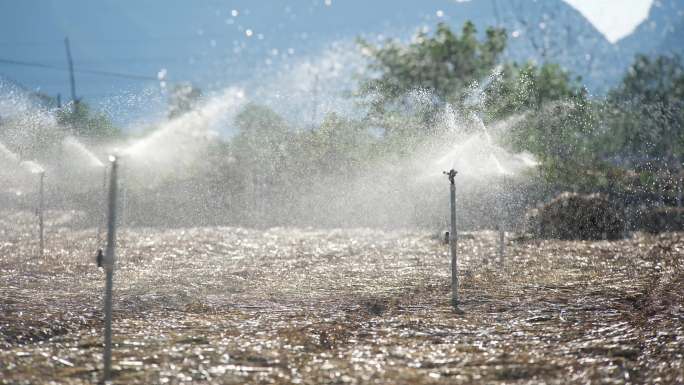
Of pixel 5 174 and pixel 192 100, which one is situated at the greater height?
pixel 192 100

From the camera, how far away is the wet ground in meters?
5.84

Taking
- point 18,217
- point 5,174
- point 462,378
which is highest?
point 5,174

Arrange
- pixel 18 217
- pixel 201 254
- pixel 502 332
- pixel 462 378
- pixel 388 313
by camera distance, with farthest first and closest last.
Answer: pixel 18 217 → pixel 201 254 → pixel 388 313 → pixel 502 332 → pixel 462 378

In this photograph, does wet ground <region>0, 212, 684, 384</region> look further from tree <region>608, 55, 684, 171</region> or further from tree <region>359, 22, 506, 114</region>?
tree <region>608, 55, 684, 171</region>

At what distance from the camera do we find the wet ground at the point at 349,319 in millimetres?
5840

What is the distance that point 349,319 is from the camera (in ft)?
26.5

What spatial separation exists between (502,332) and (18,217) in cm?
2945

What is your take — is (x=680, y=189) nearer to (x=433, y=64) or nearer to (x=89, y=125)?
(x=433, y=64)

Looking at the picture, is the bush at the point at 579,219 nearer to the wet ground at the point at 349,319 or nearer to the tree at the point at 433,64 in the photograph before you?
the wet ground at the point at 349,319

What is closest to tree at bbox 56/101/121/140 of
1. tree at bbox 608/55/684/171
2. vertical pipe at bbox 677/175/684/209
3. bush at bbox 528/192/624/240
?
bush at bbox 528/192/624/240

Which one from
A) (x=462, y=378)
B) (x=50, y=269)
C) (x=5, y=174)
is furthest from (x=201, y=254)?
(x=5, y=174)

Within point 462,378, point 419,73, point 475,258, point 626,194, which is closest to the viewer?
point 462,378

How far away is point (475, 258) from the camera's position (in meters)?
14.9

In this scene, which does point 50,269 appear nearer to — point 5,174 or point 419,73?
point 419,73
